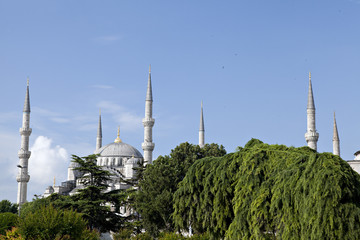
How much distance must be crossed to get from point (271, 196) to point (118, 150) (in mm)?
62647

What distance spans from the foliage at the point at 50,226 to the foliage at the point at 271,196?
15.1ft

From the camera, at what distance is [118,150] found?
79125mm

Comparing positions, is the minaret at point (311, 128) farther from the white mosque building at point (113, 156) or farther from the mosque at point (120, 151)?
the white mosque building at point (113, 156)

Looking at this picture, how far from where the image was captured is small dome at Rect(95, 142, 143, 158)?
7831 centimetres

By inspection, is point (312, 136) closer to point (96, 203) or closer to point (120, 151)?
point (96, 203)

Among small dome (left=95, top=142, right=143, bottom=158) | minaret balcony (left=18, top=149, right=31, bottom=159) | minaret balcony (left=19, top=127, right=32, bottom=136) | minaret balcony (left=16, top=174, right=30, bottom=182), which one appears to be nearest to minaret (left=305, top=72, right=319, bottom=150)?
minaret balcony (left=18, top=149, right=31, bottom=159)

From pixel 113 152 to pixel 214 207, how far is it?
5950 cm

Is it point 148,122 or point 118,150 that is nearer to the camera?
point 148,122

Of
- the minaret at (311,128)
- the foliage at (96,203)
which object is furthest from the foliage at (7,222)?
the minaret at (311,128)

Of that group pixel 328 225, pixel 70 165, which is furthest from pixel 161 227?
pixel 70 165

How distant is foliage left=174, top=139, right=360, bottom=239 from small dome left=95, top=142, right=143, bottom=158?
5678cm

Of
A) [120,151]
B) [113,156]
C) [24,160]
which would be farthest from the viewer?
[120,151]

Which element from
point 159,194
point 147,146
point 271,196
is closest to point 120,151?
point 147,146

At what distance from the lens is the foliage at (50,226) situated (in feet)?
70.5
